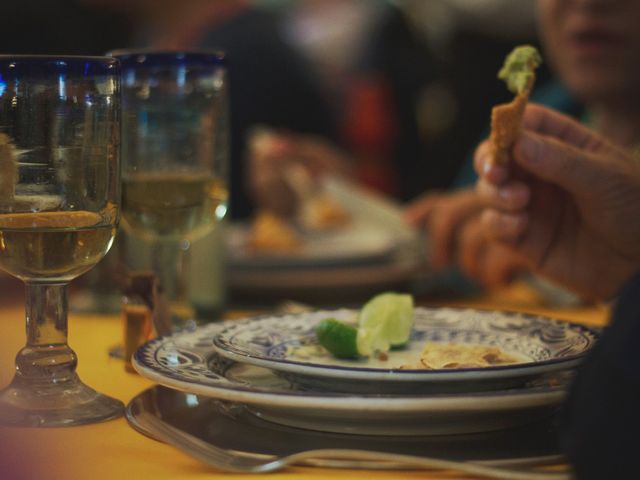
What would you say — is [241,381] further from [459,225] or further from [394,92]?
[394,92]

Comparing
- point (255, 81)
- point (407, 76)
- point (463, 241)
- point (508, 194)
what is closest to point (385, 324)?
point (508, 194)

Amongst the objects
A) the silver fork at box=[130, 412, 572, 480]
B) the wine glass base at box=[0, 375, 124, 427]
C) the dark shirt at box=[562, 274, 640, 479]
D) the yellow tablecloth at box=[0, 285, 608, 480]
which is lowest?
the yellow tablecloth at box=[0, 285, 608, 480]

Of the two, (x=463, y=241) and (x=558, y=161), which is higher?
(x=558, y=161)

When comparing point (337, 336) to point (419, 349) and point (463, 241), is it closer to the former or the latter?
point (419, 349)

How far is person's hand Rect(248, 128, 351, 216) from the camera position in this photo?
2.15 meters

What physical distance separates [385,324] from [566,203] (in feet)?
1.35

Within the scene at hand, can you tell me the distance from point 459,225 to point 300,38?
392cm

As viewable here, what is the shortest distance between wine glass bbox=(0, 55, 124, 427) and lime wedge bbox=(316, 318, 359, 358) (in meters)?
0.18


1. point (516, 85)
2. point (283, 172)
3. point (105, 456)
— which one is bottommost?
point (105, 456)

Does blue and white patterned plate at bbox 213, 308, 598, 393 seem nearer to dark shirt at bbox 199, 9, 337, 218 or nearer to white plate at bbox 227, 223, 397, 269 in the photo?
white plate at bbox 227, 223, 397, 269

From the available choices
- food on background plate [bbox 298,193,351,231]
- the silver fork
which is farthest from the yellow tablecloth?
food on background plate [bbox 298,193,351,231]

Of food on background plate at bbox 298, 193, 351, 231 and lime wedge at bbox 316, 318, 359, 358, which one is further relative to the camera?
food on background plate at bbox 298, 193, 351, 231

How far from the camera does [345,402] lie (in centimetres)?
64

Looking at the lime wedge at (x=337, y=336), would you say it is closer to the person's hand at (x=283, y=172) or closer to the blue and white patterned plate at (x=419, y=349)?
the blue and white patterned plate at (x=419, y=349)
